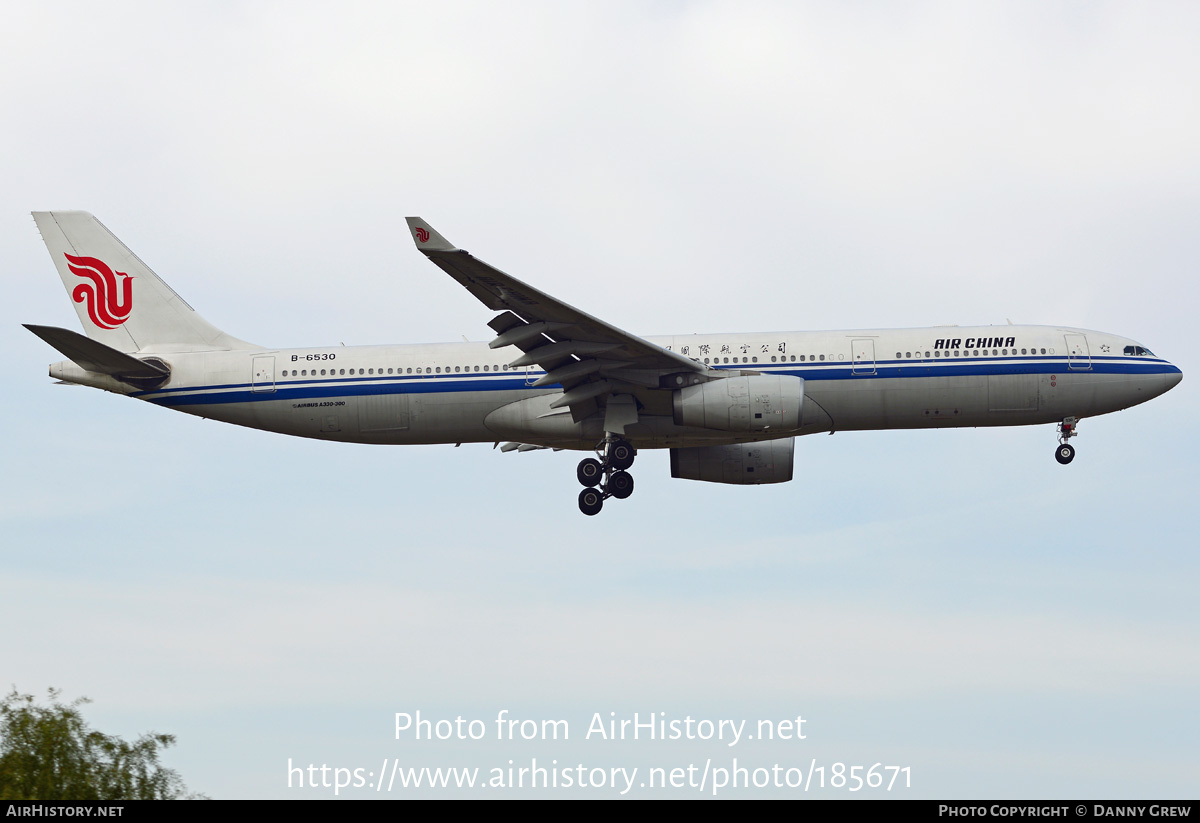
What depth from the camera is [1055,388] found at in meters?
34.6

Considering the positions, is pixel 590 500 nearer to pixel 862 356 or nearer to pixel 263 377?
pixel 862 356

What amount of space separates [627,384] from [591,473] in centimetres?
282

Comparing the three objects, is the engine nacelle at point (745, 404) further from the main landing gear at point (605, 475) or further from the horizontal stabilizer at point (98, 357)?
the horizontal stabilizer at point (98, 357)

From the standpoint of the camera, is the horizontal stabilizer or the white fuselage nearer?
the horizontal stabilizer

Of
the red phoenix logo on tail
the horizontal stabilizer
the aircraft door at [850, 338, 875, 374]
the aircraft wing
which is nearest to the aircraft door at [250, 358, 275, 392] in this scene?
the horizontal stabilizer

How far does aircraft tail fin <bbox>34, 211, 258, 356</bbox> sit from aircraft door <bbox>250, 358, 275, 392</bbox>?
1.57 m

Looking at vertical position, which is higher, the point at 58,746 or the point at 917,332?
the point at 917,332

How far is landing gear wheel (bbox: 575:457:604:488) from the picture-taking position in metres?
35.5

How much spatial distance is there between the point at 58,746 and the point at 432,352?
13.2 meters

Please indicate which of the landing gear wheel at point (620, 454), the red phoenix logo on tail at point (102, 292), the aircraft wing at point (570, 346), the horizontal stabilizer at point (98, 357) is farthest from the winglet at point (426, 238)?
the red phoenix logo on tail at point (102, 292)

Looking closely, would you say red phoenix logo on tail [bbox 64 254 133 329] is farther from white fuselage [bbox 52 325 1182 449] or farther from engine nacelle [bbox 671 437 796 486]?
engine nacelle [bbox 671 437 796 486]
